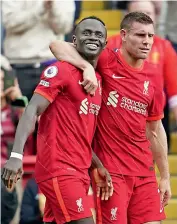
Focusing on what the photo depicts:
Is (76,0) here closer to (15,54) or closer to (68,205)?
(15,54)

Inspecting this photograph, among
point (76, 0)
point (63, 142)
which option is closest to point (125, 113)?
point (63, 142)

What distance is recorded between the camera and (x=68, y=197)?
7160 millimetres

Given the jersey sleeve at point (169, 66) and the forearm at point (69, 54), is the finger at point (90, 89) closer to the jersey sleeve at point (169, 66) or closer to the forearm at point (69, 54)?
the forearm at point (69, 54)

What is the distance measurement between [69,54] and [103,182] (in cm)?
102

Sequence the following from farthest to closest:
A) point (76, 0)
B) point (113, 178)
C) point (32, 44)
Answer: point (76, 0) → point (32, 44) → point (113, 178)

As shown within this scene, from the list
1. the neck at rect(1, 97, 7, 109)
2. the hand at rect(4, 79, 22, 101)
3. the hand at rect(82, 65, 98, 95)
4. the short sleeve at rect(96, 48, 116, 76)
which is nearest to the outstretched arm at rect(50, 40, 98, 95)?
the hand at rect(82, 65, 98, 95)

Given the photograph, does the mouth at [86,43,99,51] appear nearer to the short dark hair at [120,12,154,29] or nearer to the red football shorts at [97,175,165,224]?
the short dark hair at [120,12,154,29]

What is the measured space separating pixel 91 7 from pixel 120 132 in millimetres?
4981

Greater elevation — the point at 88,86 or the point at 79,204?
the point at 88,86

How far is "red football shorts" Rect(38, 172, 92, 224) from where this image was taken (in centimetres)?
716

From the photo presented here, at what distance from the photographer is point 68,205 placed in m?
7.18

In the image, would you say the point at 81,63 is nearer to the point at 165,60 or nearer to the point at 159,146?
the point at 159,146

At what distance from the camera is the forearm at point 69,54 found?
7344 mm

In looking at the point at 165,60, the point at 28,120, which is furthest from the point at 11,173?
the point at 165,60
